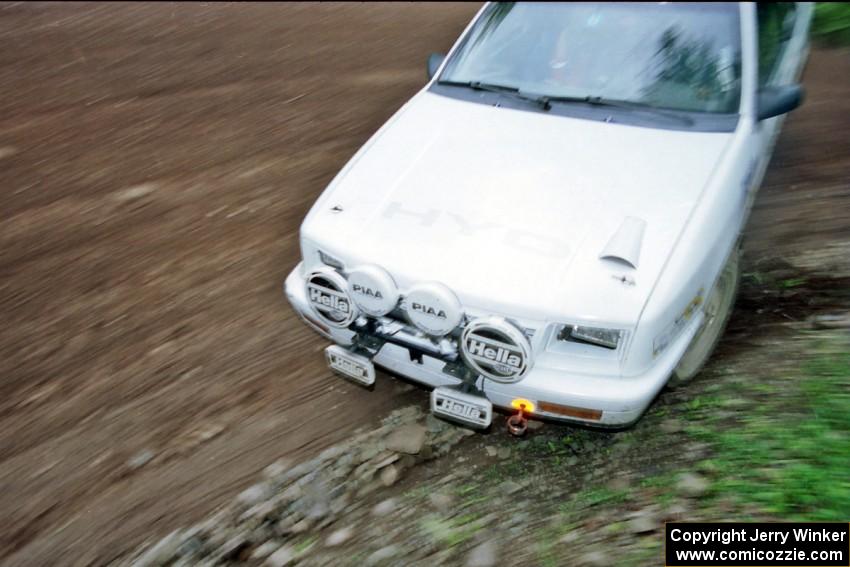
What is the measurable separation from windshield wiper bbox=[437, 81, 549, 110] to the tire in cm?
135

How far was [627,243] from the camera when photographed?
2.81m

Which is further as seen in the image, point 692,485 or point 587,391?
point 692,485

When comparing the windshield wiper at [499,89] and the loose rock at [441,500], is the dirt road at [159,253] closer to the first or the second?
the loose rock at [441,500]

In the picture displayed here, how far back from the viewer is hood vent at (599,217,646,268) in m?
2.75

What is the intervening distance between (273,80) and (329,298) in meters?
4.79

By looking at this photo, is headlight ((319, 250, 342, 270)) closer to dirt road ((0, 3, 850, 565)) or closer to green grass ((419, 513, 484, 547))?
dirt road ((0, 3, 850, 565))

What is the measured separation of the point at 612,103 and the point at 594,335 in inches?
57.0

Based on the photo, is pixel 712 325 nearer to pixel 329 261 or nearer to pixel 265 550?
pixel 329 261

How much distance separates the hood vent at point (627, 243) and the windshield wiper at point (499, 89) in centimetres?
100

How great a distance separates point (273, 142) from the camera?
19.5 feet

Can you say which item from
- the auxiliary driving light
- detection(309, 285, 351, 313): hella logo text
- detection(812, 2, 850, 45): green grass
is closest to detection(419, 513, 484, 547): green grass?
the auxiliary driving light

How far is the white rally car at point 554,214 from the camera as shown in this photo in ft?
8.92

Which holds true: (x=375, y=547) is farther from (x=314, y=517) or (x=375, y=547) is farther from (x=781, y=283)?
(x=781, y=283)

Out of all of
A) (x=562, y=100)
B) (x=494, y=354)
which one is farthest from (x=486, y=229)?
(x=562, y=100)
